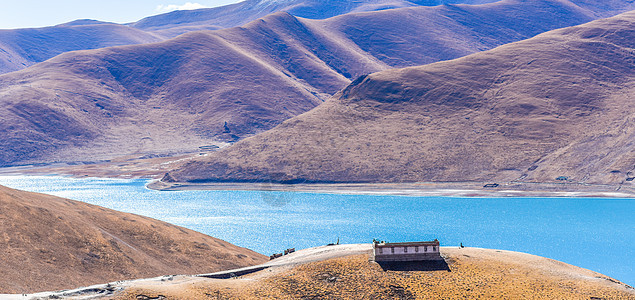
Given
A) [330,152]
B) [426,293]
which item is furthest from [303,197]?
[426,293]

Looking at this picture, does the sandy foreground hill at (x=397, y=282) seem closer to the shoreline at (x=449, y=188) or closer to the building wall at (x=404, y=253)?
the building wall at (x=404, y=253)

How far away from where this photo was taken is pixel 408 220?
125688 mm

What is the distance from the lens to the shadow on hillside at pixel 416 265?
143 feet

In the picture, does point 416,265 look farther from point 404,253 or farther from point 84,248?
point 84,248

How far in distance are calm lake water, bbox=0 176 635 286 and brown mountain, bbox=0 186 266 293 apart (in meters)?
33.0

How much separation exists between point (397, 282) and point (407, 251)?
3.71 m

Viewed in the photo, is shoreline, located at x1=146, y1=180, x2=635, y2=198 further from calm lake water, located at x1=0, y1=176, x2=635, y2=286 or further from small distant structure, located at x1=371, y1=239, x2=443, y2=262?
small distant structure, located at x1=371, y1=239, x2=443, y2=262

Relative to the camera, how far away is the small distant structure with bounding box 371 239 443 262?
4469 centimetres

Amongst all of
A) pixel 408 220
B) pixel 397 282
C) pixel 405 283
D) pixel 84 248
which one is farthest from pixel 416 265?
pixel 408 220

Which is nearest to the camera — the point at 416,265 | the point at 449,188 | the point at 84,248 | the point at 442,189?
the point at 416,265

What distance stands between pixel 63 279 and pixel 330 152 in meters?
152

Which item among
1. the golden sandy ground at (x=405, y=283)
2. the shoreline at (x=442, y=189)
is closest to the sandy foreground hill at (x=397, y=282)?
the golden sandy ground at (x=405, y=283)

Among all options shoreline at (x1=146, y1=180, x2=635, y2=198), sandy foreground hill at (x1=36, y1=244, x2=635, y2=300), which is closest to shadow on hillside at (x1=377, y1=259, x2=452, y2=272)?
sandy foreground hill at (x1=36, y1=244, x2=635, y2=300)

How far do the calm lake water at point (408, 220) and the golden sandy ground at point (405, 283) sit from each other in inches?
1723
